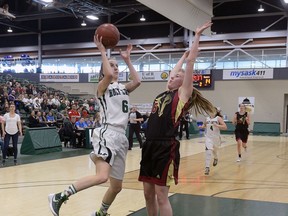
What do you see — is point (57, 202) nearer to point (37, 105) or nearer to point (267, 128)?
point (37, 105)

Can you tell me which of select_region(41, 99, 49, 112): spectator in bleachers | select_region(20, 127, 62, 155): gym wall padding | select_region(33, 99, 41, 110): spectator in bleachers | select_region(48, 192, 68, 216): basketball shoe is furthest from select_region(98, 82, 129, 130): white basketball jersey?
select_region(41, 99, 49, 112): spectator in bleachers

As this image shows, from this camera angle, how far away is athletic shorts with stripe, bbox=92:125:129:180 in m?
3.91

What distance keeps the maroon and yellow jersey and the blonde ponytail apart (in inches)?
8.1

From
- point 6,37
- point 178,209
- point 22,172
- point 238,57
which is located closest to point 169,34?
point 238,57

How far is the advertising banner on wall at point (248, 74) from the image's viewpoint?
81.8 ft

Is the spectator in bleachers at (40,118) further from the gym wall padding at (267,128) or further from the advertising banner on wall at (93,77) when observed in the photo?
the gym wall padding at (267,128)

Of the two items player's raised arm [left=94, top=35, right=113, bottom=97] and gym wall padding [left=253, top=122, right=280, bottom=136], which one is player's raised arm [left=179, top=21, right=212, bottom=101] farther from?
gym wall padding [left=253, top=122, right=280, bottom=136]

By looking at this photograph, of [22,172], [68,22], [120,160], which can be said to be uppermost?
[68,22]

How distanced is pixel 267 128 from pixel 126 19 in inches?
532

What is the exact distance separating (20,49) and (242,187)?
30.9m

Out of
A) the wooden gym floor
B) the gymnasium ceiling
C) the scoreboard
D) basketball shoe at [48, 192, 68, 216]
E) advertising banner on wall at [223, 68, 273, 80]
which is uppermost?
the gymnasium ceiling

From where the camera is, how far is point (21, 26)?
3284 cm

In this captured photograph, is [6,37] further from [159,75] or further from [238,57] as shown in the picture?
[238,57]

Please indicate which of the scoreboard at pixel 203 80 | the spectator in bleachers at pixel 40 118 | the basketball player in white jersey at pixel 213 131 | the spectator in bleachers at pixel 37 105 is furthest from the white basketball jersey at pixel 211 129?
the scoreboard at pixel 203 80
